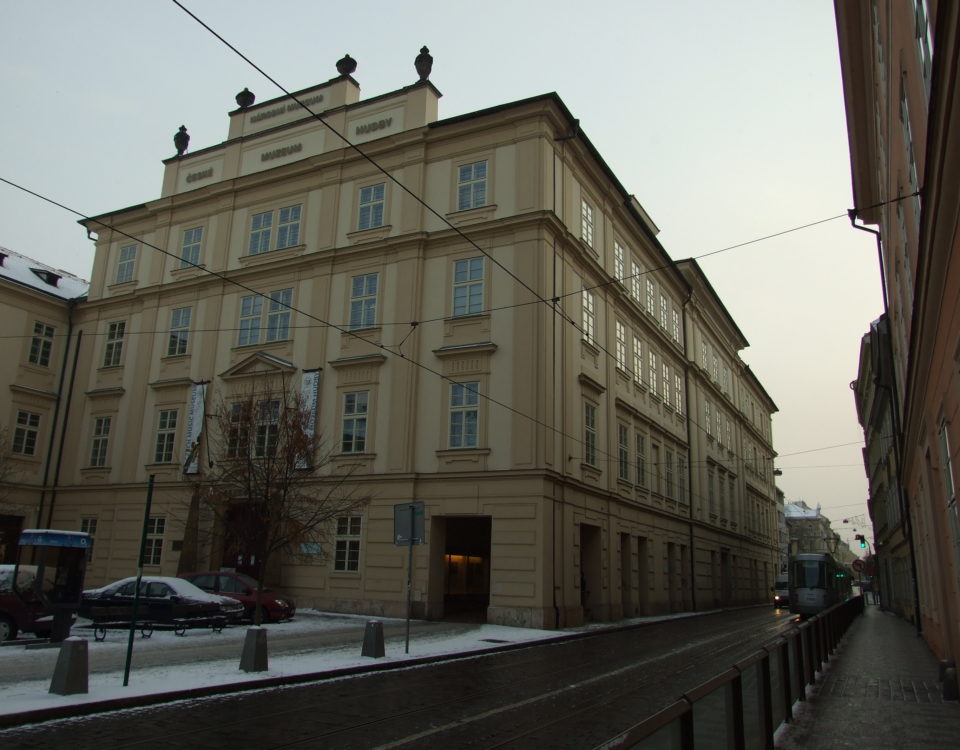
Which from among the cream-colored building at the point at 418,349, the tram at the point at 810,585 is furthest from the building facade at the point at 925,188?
the tram at the point at 810,585

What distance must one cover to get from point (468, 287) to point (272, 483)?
→ 10.4 m

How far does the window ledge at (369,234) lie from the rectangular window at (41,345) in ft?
55.6

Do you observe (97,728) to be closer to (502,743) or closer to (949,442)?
(502,743)

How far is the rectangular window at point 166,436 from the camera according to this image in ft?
111

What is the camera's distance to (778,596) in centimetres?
5122

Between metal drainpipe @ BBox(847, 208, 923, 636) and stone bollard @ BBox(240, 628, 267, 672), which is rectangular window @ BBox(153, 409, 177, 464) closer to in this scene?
stone bollard @ BBox(240, 628, 267, 672)

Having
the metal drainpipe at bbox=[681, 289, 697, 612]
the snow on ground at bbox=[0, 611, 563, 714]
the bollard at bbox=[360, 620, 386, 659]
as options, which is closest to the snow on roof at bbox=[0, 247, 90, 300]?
the snow on ground at bbox=[0, 611, 563, 714]

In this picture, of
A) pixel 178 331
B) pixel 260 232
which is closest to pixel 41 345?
pixel 178 331

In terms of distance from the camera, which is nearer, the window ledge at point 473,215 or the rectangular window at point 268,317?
the window ledge at point 473,215

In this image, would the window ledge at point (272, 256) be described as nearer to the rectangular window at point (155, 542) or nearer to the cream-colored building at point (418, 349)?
the cream-colored building at point (418, 349)

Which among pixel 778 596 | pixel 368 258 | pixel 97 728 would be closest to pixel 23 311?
pixel 368 258

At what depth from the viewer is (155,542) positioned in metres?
33.1

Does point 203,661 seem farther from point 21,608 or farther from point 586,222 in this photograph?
point 586,222

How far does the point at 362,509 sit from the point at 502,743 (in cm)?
2020
